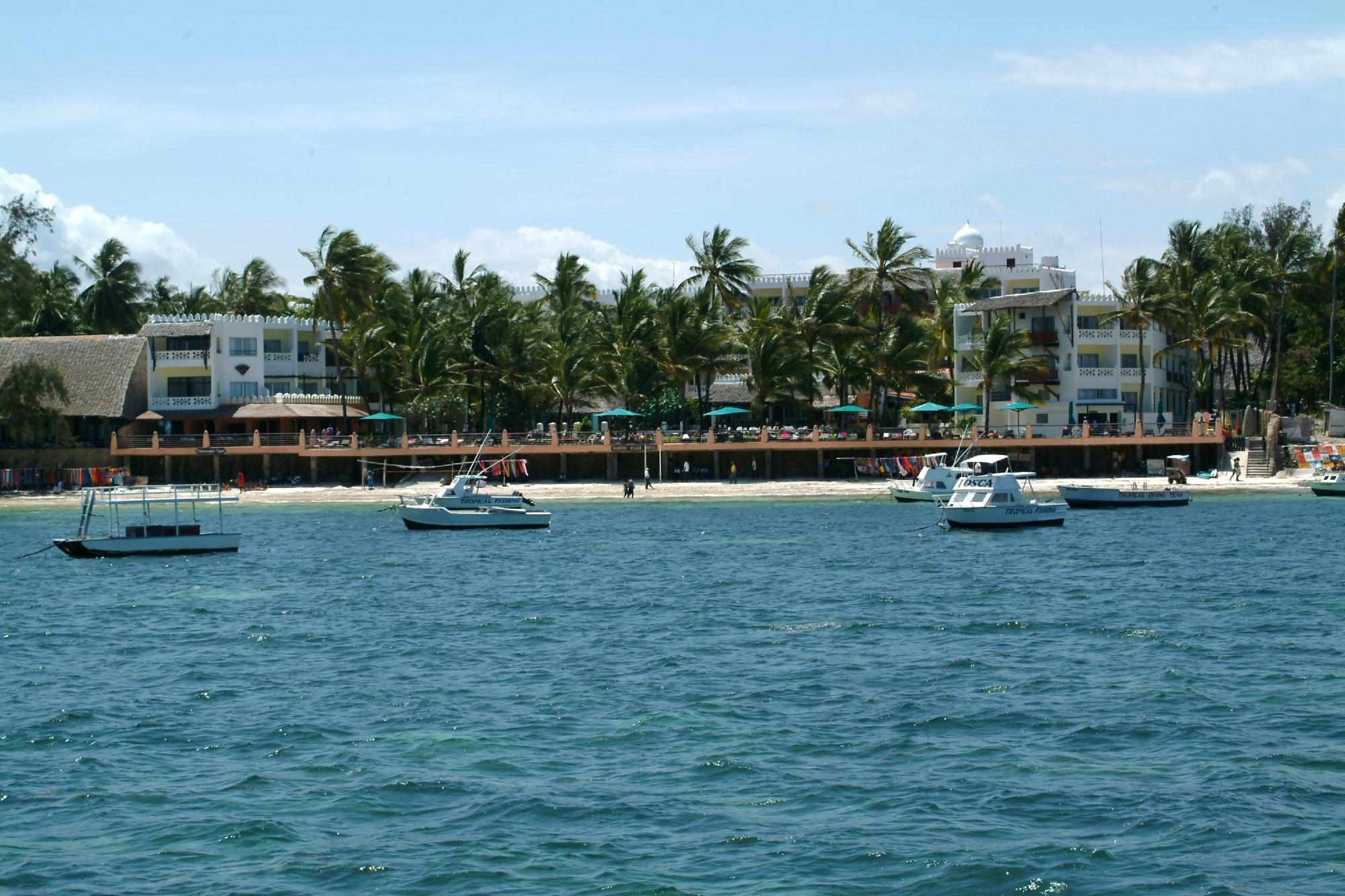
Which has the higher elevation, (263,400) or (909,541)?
(263,400)

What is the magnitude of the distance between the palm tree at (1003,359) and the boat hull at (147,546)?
141ft

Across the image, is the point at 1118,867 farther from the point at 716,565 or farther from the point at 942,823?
the point at 716,565

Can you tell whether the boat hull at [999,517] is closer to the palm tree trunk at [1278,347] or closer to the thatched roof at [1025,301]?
the thatched roof at [1025,301]

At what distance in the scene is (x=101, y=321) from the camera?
103 metres

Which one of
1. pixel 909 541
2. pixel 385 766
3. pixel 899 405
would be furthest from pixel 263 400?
pixel 385 766

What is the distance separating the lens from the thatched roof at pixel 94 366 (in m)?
84.4

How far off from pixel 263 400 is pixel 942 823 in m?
74.7

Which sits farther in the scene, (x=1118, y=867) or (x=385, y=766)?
(x=385, y=766)

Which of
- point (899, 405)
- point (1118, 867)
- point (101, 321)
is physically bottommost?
point (1118, 867)

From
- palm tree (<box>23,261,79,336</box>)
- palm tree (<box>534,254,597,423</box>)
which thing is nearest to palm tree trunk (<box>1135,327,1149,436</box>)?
palm tree (<box>534,254,597,423</box>)

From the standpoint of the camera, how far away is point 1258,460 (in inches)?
2985

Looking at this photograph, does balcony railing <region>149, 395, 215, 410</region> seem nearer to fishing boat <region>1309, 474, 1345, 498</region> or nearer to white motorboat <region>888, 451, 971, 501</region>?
white motorboat <region>888, 451, 971, 501</region>

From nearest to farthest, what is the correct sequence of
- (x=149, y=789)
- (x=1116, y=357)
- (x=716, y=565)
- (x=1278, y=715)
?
1. (x=149, y=789)
2. (x=1278, y=715)
3. (x=716, y=565)
4. (x=1116, y=357)

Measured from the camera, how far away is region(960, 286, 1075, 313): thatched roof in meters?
83.4
